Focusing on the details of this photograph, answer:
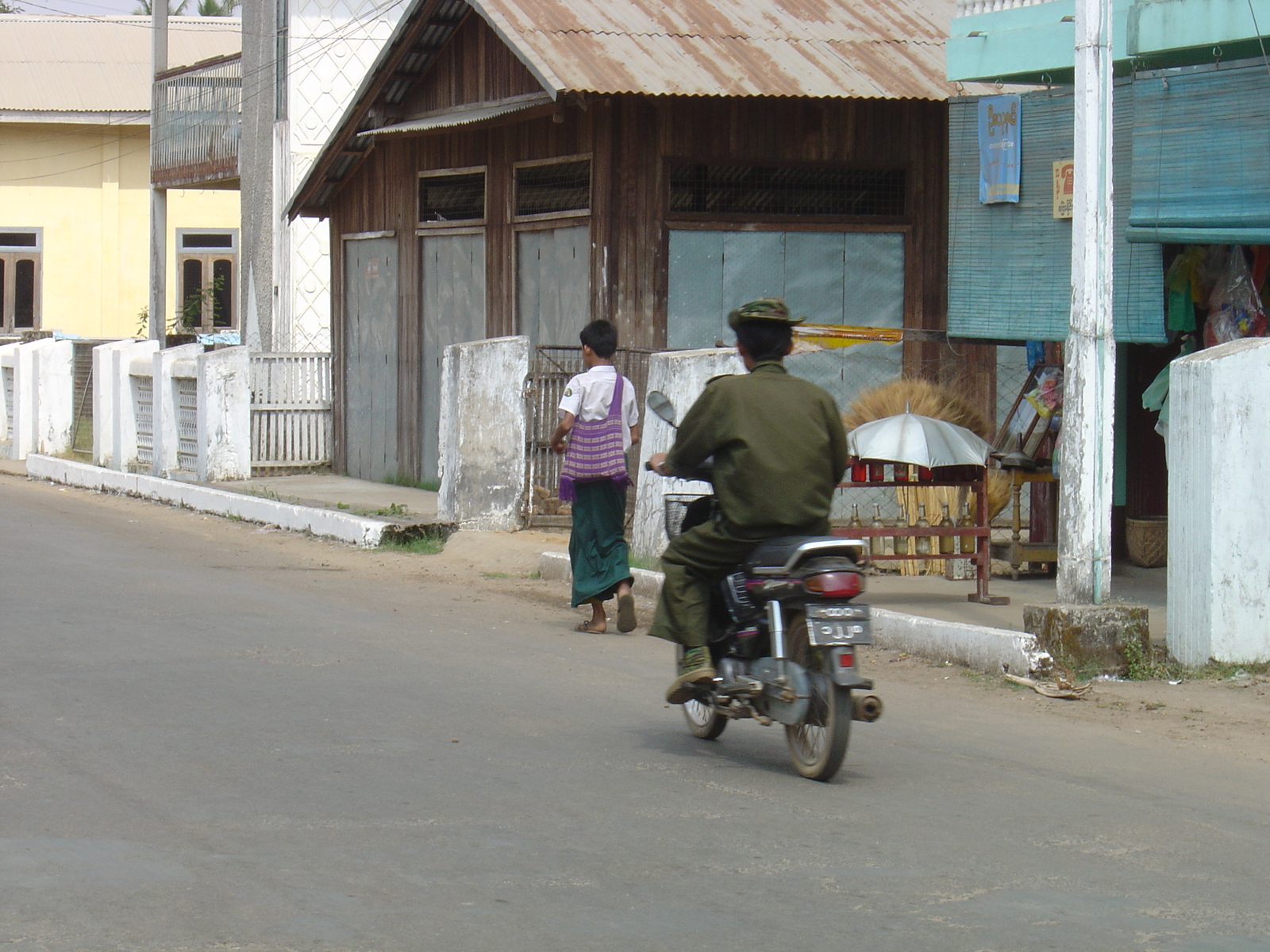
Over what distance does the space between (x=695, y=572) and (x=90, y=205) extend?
31864 millimetres

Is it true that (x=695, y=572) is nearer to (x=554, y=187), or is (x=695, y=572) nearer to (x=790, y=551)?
(x=790, y=551)

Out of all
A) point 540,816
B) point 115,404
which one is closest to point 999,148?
point 540,816

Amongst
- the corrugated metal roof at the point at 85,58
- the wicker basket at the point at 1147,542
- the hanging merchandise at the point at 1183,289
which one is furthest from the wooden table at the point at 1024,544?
the corrugated metal roof at the point at 85,58

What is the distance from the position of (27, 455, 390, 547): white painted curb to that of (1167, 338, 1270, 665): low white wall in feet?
24.1

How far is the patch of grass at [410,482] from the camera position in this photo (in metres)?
17.4

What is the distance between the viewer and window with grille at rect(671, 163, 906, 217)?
47.0ft

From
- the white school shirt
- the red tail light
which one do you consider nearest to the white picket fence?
the white school shirt

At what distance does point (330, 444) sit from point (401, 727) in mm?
13283

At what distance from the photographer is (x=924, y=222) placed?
14617 millimetres

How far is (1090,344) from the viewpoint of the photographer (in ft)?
27.8

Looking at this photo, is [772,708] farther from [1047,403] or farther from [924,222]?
[924,222]

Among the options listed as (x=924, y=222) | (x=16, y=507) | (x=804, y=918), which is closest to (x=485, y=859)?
(x=804, y=918)

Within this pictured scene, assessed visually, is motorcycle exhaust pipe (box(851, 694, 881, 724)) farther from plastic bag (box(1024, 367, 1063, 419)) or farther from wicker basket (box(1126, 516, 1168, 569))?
wicker basket (box(1126, 516, 1168, 569))

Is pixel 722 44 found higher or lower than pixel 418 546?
higher
